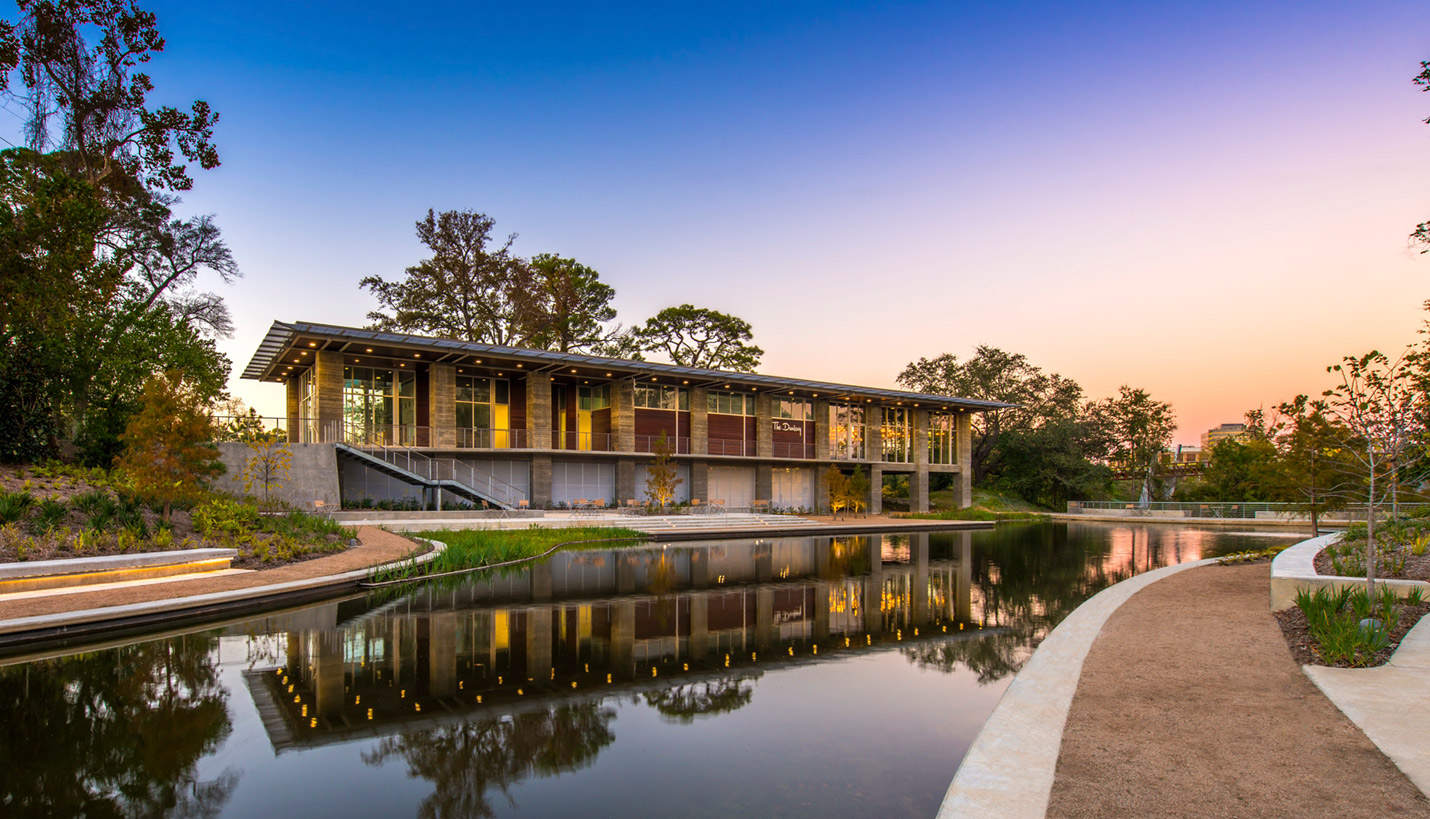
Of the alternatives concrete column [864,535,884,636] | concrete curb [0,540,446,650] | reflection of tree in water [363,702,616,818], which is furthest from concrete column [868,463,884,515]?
reflection of tree in water [363,702,616,818]

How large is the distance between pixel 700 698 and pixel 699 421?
102 feet

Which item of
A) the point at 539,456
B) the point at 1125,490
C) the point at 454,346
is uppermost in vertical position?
the point at 454,346

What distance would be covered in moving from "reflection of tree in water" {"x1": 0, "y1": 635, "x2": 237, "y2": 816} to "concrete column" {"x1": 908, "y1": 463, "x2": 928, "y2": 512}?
43024 millimetres

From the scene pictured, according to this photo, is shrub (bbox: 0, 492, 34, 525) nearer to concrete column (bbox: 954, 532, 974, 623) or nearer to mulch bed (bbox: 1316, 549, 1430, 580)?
concrete column (bbox: 954, 532, 974, 623)

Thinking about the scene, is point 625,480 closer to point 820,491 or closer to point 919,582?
point 820,491

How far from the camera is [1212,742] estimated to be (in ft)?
15.7

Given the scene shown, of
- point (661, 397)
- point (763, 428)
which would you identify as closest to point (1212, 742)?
point (661, 397)

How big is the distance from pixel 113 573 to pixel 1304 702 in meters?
15.3

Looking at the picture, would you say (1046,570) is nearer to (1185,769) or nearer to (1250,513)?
(1185,769)

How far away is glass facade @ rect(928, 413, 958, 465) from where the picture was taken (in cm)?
4859

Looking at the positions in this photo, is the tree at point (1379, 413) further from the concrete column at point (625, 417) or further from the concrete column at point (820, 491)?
the concrete column at point (820, 491)

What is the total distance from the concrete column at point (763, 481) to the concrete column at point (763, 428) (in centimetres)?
108

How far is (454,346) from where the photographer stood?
91.5 ft

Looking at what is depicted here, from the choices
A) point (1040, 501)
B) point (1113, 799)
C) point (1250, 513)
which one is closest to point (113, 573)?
point (1113, 799)
